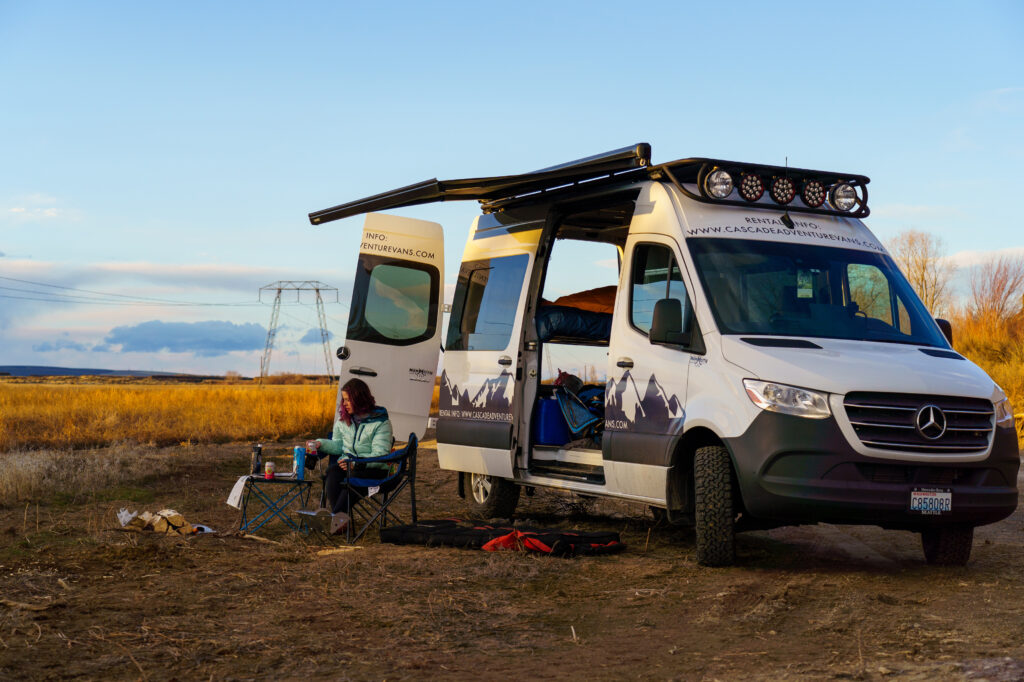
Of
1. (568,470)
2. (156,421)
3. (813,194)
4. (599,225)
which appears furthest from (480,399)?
(156,421)

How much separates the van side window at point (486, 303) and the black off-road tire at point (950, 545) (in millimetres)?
4077

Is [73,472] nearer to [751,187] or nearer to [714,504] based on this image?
[714,504]

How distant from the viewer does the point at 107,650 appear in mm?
5281

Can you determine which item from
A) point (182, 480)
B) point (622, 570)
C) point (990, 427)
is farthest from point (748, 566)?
point (182, 480)

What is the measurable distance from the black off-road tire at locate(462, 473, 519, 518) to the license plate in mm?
4454

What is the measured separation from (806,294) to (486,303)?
12.1 feet

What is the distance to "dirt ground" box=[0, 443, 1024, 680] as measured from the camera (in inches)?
198

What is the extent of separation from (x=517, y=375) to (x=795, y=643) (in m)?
4.68

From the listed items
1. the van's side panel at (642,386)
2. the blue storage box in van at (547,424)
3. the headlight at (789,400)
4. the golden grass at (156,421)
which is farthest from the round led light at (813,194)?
the golden grass at (156,421)

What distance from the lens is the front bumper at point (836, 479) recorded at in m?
6.69

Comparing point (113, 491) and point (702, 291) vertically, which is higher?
point (702, 291)

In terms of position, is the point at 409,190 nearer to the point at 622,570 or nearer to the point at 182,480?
the point at 622,570

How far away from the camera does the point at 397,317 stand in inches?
450

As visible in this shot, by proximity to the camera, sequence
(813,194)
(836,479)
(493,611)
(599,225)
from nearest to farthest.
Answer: (493,611) → (836,479) → (813,194) → (599,225)
